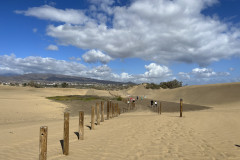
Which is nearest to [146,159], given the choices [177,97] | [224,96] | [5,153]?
[5,153]

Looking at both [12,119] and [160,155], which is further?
[12,119]

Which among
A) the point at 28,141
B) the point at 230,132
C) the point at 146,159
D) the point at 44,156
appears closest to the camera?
the point at 44,156

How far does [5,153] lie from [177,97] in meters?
56.0

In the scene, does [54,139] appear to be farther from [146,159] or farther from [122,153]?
[146,159]

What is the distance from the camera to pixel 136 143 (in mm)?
9242

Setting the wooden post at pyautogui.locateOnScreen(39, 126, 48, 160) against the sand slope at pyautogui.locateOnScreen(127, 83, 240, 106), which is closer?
the wooden post at pyautogui.locateOnScreen(39, 126, 48, 160)

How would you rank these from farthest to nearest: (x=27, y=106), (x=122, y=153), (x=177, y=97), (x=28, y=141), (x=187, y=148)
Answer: (x=177, y=97), (x=27, y=106), (x=28, y=141), (x=187, y=148), (x=122, y=153)

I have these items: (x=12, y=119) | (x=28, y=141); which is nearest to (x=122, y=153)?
(x=28, y=141)

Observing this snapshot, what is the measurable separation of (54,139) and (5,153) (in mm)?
2852

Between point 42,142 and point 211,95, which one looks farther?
point 211,95

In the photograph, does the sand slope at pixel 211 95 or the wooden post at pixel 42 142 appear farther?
the sand slope at pixel 211 95

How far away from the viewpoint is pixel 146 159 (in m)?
7.00

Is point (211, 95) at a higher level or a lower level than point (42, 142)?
lower

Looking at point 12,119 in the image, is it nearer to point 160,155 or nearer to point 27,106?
point 27,106
